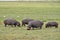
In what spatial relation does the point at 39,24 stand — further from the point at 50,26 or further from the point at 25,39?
the point at 25,39

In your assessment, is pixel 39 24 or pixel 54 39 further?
pixel 39 24

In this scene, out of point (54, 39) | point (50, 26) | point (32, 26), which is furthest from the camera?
point (50, 26)

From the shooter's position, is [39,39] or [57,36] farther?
[57,36]

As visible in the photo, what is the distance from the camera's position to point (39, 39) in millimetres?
18734

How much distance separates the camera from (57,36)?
2002 cm

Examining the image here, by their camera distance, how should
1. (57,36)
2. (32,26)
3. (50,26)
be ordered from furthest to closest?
(50,26) < (32,26) < (57,36)

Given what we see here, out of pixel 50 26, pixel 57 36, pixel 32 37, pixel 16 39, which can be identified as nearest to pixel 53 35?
pixel 57 36

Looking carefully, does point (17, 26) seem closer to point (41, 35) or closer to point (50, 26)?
point (50, 26)

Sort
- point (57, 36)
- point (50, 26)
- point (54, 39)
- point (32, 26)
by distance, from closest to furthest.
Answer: point (54, 39) → point (57, 36) → point (32, 26) → point (50, 26)

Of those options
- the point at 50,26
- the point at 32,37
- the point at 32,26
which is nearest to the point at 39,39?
the point at 32,37

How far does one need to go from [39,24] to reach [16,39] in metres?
6.40

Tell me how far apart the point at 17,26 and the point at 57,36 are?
747 centimetres

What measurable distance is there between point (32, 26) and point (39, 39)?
5.84 metres

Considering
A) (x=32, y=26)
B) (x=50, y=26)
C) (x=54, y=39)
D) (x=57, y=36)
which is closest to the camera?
(x=54, y=39)
